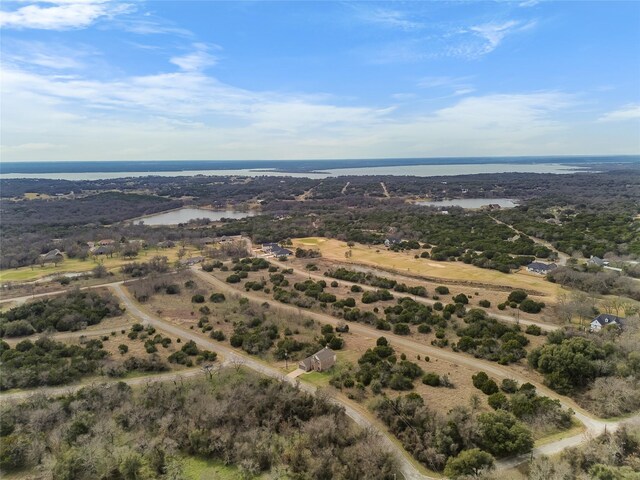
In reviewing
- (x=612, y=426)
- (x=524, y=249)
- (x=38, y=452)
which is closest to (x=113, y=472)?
(x=38, y=452)

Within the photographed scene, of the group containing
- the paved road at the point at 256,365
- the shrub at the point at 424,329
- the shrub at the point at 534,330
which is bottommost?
the paved road at the point at 256,365

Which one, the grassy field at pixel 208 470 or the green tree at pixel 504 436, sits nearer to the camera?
the grassy field at pixel 208 470

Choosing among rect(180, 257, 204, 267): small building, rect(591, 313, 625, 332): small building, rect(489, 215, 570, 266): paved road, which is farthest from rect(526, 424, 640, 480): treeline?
rect(180, 257, 204, 267): small building

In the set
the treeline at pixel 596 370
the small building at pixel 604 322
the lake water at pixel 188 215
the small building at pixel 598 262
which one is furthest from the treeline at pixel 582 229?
the lake water at pixel 188 215

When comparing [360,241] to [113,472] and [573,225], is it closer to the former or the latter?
[573,225]

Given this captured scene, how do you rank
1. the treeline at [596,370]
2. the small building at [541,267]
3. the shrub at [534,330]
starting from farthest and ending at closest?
the small building at [541,267], the shrub at [534,330], the treeline at [596,370]

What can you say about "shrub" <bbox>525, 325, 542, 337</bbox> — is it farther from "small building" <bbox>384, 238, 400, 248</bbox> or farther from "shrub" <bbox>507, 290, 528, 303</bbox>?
"small building" <bbox>384, 238, 400, 248</bbox>

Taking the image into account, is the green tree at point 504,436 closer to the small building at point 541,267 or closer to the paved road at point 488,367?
the paved road at point 488,367
